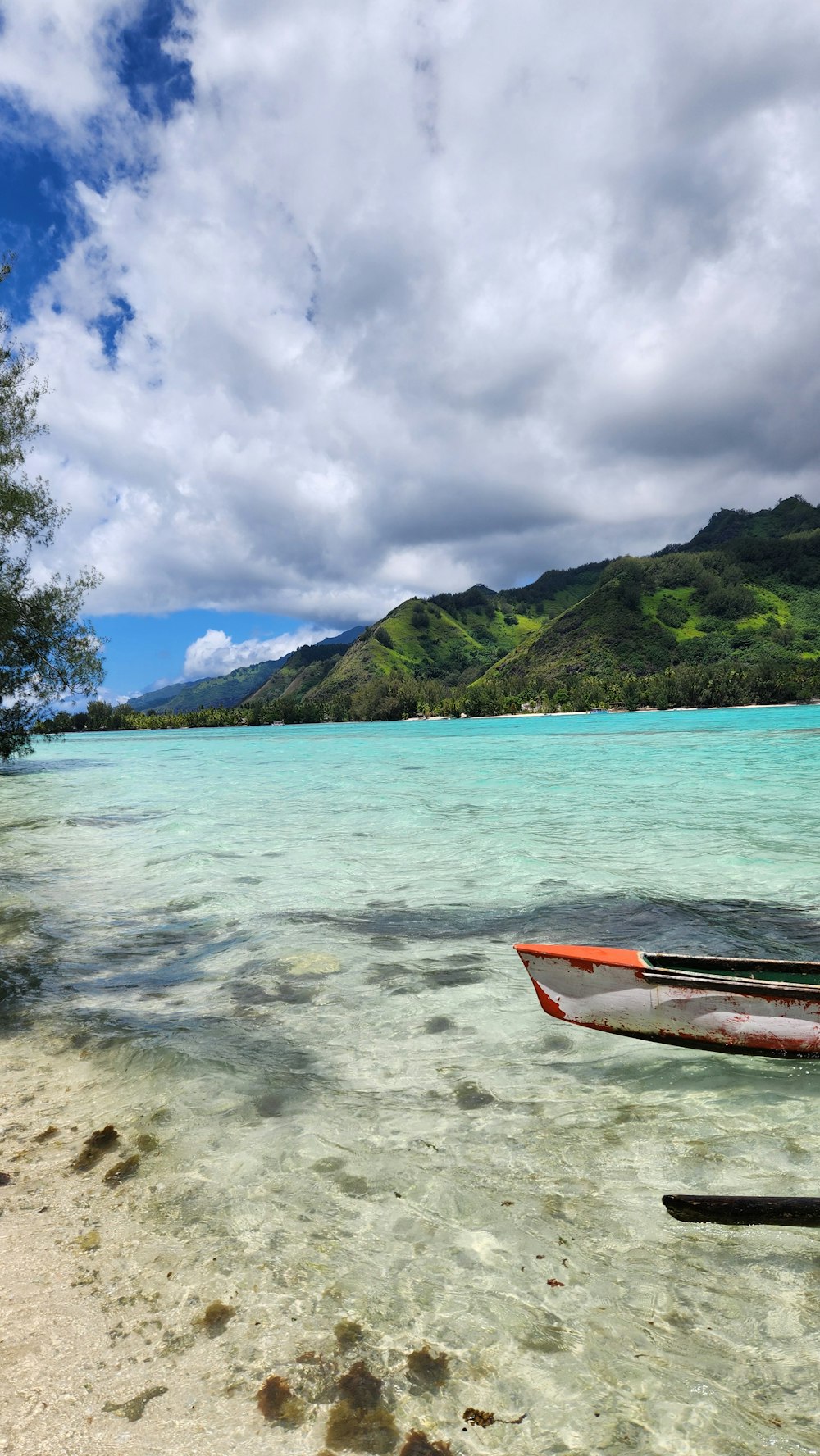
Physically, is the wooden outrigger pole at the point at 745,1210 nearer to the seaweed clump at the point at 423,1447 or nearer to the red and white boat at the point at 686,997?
the red and white boat at the point at 686,997

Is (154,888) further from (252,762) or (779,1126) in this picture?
(252,762)

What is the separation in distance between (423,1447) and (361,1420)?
0.29 metres

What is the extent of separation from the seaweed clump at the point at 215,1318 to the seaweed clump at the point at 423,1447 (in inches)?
43.5

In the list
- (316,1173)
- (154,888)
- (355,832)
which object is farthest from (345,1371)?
(355,832)

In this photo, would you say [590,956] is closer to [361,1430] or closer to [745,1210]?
[745,1210]

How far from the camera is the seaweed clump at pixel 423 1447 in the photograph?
2.77m

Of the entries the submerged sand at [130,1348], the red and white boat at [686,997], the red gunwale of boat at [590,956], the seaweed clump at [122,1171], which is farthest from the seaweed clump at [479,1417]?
the red and white boat at [686,997]

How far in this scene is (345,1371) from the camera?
3.19 meters

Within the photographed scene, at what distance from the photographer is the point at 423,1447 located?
2795mm

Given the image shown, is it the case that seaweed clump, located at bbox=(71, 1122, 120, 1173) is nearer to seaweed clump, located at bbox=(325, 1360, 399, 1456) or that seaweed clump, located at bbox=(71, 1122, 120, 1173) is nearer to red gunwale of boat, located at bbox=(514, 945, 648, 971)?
seaweed clump, located at bbox=(325, 1360, 399, 1456)

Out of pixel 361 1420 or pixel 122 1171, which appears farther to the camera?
pixel 122 1171

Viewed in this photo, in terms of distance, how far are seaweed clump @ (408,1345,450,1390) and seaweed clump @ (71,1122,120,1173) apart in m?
2.76

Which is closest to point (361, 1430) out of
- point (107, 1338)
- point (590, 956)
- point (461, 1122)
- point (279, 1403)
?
point (279, 1403)

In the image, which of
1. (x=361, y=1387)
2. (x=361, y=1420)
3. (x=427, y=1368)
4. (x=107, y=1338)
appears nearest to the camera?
(x=361, y=1420)
